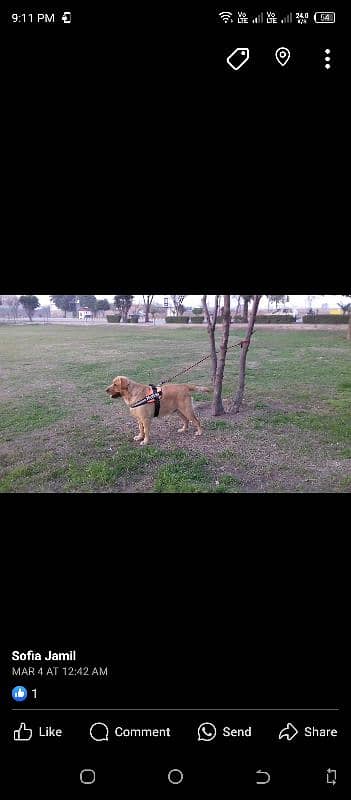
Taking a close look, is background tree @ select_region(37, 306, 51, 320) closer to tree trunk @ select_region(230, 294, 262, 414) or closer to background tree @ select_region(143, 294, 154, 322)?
background tree @ select_region(143, 294, 154, 322)

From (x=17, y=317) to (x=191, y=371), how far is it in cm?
72

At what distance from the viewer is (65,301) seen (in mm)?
949

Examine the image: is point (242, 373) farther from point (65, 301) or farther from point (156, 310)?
point (65, 301)

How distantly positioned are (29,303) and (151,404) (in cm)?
68

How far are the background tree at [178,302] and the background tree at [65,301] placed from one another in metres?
0.28

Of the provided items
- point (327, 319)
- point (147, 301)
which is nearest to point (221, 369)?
point (327, 319)
